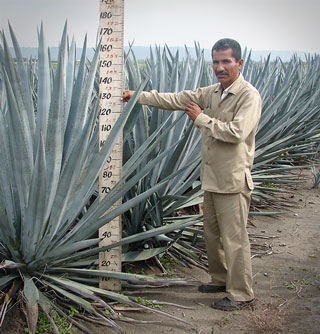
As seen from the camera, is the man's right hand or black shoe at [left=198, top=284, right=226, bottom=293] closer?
the man's right hand

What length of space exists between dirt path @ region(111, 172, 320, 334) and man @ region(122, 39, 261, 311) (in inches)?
5.4

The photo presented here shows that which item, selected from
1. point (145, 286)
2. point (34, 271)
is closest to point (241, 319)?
point (145, 286)

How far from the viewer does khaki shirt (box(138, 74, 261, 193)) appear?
2504 millimetres

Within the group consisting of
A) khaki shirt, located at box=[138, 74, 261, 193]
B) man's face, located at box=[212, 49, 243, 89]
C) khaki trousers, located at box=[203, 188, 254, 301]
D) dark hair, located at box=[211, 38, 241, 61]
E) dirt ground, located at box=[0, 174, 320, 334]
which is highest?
dark hair, located at box=[211, 38, 241, 61]

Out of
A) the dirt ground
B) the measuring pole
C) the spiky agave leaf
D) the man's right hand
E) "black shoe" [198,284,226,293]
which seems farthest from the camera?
"black shoe" [198,284,226,293]

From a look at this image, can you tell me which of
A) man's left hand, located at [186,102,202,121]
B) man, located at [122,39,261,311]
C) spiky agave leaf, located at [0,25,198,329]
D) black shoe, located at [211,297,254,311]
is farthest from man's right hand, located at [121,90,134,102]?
black shoe, located at [211,297,254,311]

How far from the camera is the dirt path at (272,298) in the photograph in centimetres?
251

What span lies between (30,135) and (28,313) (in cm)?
88

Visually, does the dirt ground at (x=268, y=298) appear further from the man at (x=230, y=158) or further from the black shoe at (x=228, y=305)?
the man at (x=230, y=158)

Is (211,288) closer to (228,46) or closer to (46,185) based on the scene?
(46,185)

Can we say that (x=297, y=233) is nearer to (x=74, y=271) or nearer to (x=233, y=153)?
(x=233, y=153)

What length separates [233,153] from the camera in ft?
8.48

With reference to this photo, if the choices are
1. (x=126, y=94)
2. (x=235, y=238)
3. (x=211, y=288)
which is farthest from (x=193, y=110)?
(x=211, y=288)

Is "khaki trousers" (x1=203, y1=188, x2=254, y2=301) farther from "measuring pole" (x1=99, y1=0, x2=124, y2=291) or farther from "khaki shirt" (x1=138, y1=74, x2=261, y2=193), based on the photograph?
"measuring pole" (x1=99, y1=0, x2=124, y2=291)
